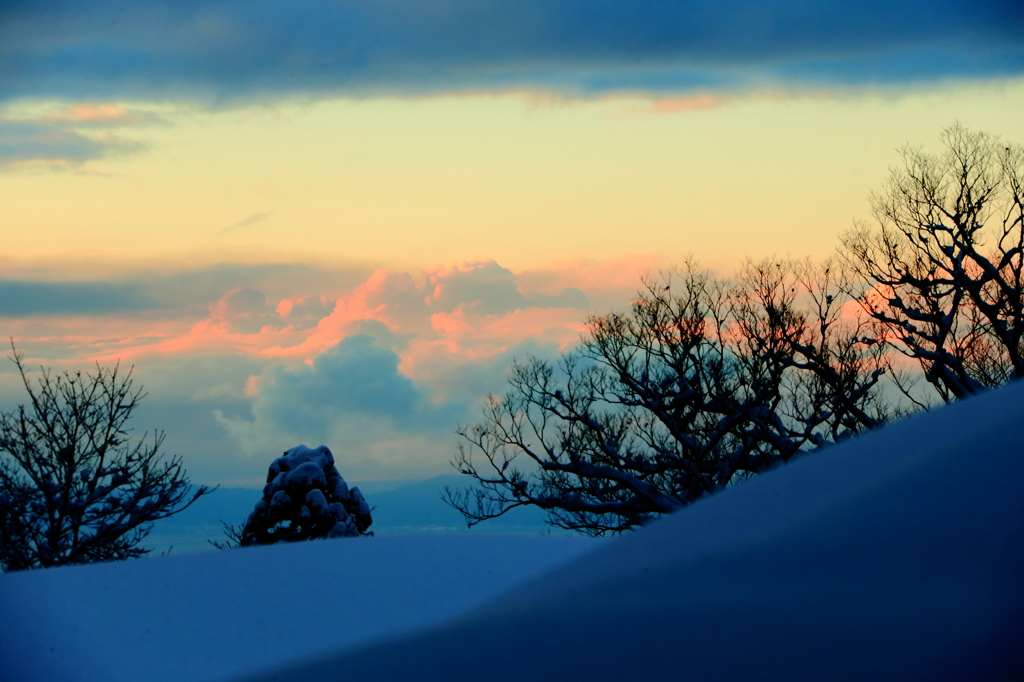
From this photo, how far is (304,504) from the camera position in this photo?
18.4 meters

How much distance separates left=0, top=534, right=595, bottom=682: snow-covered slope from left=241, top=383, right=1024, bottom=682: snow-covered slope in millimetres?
810

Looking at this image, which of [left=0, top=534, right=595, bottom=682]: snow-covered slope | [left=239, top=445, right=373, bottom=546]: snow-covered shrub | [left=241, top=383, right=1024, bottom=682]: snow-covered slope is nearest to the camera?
[left=241, top=383, right=1024, bottom=682]: snow-covered slope

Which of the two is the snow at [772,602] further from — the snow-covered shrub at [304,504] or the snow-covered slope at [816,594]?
the snow-covered shrub at [304,504]

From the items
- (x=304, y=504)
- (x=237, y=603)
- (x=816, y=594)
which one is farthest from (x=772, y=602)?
(x=304, y=504)

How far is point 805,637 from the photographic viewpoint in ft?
7.76

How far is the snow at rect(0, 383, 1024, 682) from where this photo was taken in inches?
91.0

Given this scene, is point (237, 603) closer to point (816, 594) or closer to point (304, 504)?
point (816, 594)

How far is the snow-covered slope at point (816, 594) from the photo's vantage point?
2297 mm

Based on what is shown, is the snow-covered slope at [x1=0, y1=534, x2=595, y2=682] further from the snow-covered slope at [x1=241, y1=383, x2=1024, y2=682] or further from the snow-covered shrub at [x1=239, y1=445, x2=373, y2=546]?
the snow-covered shrub at [x1=239, y1=445, x2=373, y2=546]

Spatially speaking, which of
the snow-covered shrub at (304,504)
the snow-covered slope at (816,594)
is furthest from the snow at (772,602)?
the snow-covered shrub at (304,504)

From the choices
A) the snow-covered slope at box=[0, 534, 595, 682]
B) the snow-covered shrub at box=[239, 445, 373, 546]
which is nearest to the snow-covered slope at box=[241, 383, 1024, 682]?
the snow-covered slope at box=[0, 534, 595, 682]

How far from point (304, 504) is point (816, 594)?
56.0 feet

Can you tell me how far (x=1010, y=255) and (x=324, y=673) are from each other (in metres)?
17.8

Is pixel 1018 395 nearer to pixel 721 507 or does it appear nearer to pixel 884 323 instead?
pixel 721 507
